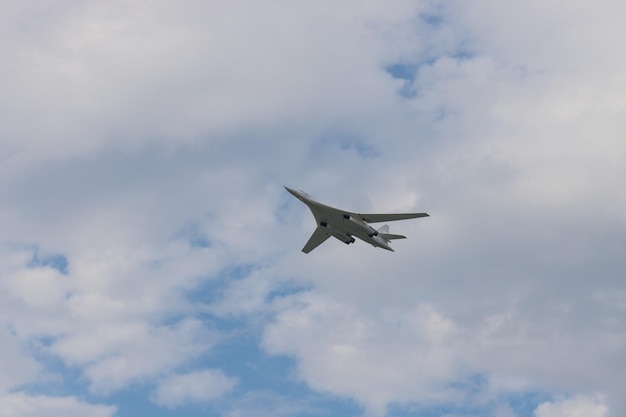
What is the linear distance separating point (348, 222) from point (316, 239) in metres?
10.7

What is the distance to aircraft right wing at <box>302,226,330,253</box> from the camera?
118 meters

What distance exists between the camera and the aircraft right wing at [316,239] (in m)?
118

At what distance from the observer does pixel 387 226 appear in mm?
118375

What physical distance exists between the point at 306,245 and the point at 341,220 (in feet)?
41.8

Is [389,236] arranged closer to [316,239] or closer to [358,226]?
[358,226]

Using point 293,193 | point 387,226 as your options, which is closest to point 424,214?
point 387,226

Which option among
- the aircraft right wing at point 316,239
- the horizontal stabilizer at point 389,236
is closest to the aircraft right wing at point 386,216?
the horizontal stabilizer at point 389,236

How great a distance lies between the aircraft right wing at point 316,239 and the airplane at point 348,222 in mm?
217

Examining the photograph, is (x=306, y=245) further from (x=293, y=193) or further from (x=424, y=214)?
(x=424, y=214)

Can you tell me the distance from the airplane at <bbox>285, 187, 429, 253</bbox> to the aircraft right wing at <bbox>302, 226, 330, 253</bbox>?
22cm

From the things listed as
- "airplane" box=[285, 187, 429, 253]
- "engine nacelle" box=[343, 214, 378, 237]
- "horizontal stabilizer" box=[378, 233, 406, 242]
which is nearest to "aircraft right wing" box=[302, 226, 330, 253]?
"airplane" box=[285, 187, 429, 253]

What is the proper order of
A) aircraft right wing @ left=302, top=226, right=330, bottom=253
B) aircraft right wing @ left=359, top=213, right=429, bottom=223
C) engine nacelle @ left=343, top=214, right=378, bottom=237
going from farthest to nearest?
aircraft right wing @ left=302, top=226, right=330, bottom=253, engine nacelle @ left=343, top=214, right=378, bottom=237, aircraft right wing @ left=359, top=213, right=429, bottom=223

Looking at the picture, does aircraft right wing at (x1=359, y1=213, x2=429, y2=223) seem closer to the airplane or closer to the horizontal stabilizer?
the airplane

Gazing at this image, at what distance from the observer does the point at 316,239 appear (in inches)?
4727
